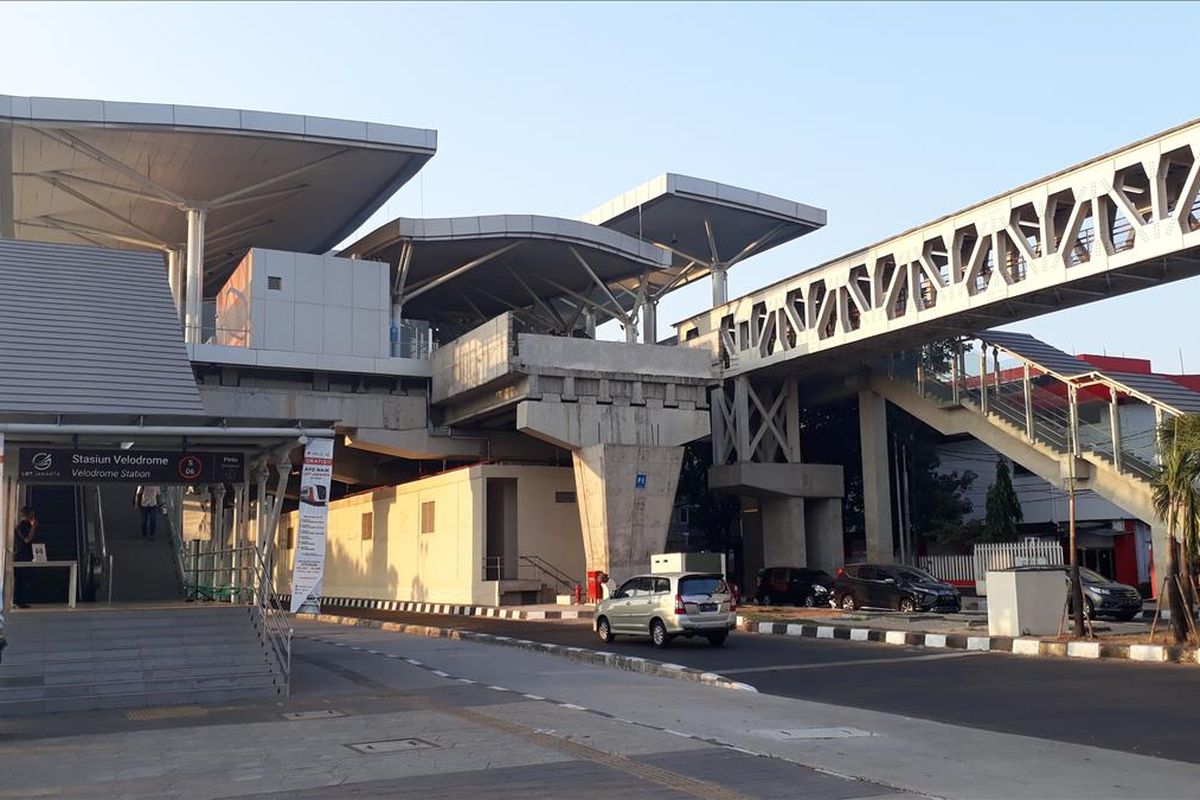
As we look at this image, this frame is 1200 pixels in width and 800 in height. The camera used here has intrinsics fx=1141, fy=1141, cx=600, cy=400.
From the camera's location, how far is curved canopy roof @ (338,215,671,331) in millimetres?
41125

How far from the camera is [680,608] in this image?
20875 millimetres

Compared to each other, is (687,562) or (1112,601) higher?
(687,562)

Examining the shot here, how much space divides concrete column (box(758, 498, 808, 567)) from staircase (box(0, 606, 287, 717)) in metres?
25.4

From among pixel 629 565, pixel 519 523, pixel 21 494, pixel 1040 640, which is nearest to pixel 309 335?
pixel 519 523

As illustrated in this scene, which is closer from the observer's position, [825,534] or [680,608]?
[680,608]

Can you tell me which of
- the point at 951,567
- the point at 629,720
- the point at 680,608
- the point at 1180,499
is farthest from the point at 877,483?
the point at 629,720

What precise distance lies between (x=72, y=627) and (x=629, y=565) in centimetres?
2026

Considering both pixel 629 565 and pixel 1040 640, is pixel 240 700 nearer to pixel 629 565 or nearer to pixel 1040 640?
pixel 1040 640

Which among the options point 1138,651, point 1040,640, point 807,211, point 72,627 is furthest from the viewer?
point 807,211

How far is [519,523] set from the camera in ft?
123

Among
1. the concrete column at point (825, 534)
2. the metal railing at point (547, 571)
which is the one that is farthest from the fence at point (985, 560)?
the metal railing at point (547, 571)

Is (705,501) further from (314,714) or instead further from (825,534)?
(314,714)

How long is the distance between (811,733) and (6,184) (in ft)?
120

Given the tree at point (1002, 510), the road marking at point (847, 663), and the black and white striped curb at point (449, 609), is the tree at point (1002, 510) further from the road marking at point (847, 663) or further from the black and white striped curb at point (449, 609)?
the road marking at point (847, 663)
